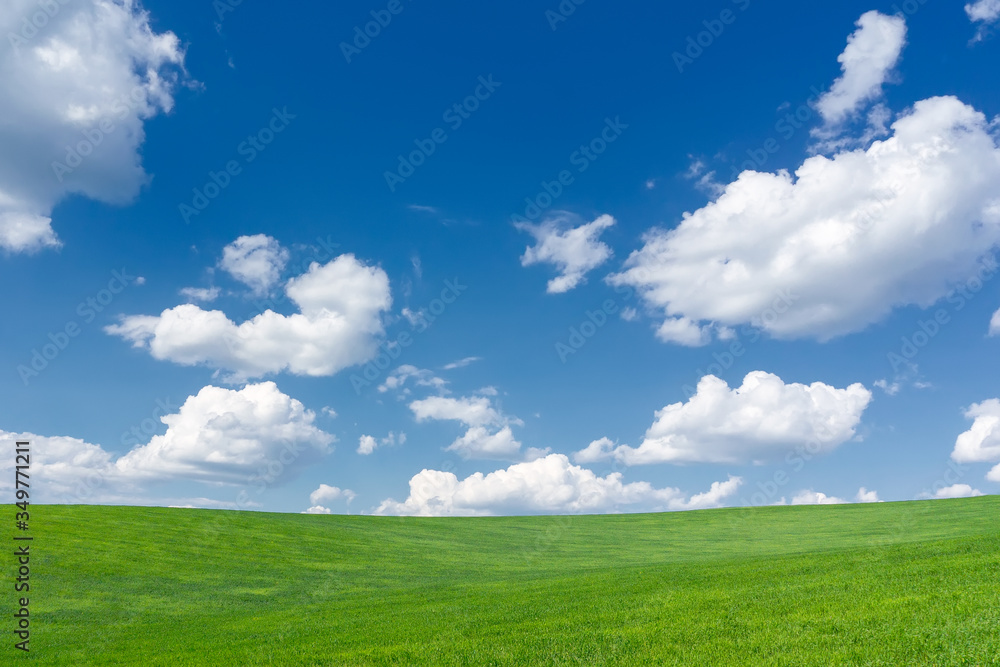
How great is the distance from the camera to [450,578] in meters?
39.3

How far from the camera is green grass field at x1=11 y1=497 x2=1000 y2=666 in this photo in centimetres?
1353

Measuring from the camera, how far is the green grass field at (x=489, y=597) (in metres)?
13.5

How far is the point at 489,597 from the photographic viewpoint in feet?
85.7

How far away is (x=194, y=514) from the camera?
58719 mm

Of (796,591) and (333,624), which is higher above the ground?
(796,591)

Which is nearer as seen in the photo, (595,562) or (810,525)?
(595,562)

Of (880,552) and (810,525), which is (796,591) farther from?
(810,525)

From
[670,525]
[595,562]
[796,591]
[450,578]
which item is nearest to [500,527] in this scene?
[670,525]

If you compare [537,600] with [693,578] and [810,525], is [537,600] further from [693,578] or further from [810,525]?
[810,525]

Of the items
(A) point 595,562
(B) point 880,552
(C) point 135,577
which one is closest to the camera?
(B) point 880,552

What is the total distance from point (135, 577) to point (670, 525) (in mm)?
53588

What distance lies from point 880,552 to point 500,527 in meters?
52.1

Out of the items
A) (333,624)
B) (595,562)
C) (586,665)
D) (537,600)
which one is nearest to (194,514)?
(595,562)

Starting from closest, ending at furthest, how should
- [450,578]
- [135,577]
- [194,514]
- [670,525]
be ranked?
[135,577]
[450,578]
[194,514]
[670,525]
